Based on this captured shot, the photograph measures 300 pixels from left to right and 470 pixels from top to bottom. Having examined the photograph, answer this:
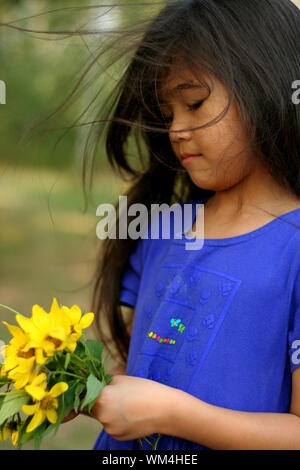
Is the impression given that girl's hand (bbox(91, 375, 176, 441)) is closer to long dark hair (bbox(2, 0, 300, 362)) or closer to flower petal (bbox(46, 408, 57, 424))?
flower petal (bbox(46, 408, 57, 424))

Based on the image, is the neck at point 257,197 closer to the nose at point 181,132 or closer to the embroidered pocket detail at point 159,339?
the nose at point 181,132

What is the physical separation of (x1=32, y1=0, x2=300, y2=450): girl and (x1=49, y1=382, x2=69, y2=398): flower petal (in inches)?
4.0

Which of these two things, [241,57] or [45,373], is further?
[241,57]

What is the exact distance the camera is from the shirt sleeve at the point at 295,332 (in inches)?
42.5

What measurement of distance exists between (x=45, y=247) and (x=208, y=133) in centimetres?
449

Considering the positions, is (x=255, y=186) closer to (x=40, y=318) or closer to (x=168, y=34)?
(x=168, y=34)

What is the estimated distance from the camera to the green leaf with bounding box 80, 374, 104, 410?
0.98m

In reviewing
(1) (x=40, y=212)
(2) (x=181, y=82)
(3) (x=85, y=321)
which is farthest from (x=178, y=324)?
(1) (x=40, y=212)

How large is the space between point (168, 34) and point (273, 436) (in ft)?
2.67

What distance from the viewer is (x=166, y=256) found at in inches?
52.9

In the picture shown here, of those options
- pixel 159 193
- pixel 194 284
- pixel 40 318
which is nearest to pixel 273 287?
pixel 194 284

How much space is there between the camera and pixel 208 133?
1172mm

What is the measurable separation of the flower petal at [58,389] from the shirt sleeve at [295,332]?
1.33 ft

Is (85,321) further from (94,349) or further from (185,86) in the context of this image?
(185,86)
